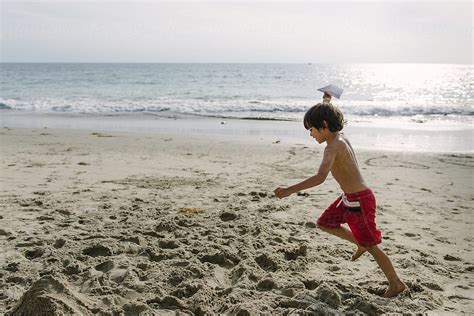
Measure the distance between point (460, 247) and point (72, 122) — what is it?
1291 cm

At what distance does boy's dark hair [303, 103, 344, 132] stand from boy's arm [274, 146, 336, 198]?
0.16m

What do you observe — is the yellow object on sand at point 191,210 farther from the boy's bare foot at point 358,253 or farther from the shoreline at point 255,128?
the shoreline at point 255,128

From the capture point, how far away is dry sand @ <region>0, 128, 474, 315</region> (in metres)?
2.82

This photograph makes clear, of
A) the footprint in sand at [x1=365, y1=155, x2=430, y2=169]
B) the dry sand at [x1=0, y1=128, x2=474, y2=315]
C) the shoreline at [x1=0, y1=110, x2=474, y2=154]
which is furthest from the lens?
the shoreline at [x1=0, y1=110, x2=474, y2=154]

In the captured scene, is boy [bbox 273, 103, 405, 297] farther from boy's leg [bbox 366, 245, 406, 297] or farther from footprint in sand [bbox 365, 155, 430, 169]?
footprint in sand [bbox 365, 155, 430, 169]

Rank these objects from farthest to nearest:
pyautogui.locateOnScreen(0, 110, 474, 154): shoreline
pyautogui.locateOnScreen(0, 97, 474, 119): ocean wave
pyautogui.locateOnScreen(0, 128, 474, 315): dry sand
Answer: pyautogui.locateOnScreen(0, 97, 474, 119): ocean wave
pyautogui.locateOnScreen(0, 110, 474, 154): shoreline
pyautogui.locateOnScreen(0, 128, 474, 315): dry sand

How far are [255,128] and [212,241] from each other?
9331mm

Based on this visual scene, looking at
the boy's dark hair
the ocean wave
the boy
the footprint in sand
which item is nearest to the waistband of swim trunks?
Result: the boy

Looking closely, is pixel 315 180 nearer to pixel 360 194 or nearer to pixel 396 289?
pixel 360 194

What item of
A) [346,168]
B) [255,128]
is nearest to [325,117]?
[346,168]

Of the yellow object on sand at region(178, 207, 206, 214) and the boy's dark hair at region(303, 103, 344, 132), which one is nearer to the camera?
the boy's dark hair at region(303, 103, 344, 132)

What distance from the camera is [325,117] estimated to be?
117 inches

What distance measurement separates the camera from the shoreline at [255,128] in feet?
33.0

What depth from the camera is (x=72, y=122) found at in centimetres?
1441
